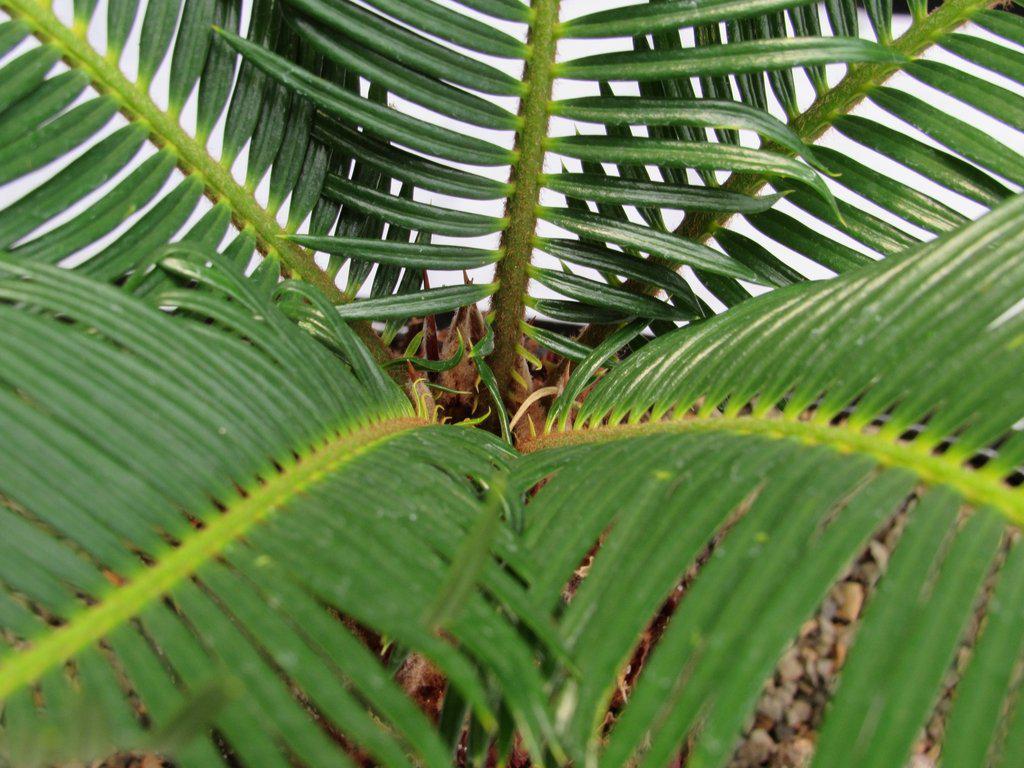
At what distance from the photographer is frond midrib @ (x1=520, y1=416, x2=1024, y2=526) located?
36 centimetres

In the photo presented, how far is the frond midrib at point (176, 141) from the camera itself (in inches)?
24.6

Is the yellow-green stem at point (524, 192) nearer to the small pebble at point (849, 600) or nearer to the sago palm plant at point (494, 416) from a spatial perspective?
the sago palm plant at point (494, 416)

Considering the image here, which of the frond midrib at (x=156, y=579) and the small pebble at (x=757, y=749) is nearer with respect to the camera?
the frond midrib at (x=156, y=579)

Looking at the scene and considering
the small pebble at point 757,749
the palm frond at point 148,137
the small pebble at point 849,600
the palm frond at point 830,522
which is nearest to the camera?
the palm frond at point 830,522

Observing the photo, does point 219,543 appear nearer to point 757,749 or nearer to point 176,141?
point 176,141

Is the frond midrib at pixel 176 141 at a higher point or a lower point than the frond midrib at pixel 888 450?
higher

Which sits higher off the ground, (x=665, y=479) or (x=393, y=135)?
(x=393, y=135)

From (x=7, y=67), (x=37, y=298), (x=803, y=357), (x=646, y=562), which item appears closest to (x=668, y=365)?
(x=803, y=357)

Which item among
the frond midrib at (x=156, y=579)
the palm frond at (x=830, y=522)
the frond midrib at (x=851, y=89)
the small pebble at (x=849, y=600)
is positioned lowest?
the frond midrib at (x=156, y=579)

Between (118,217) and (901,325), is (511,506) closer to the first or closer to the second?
(901,325)

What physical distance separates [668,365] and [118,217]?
423 mm

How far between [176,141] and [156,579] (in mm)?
442

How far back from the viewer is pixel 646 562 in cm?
38

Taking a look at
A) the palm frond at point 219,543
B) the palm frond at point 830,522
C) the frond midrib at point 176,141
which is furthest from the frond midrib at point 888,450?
the frond midrib at point 176,141
